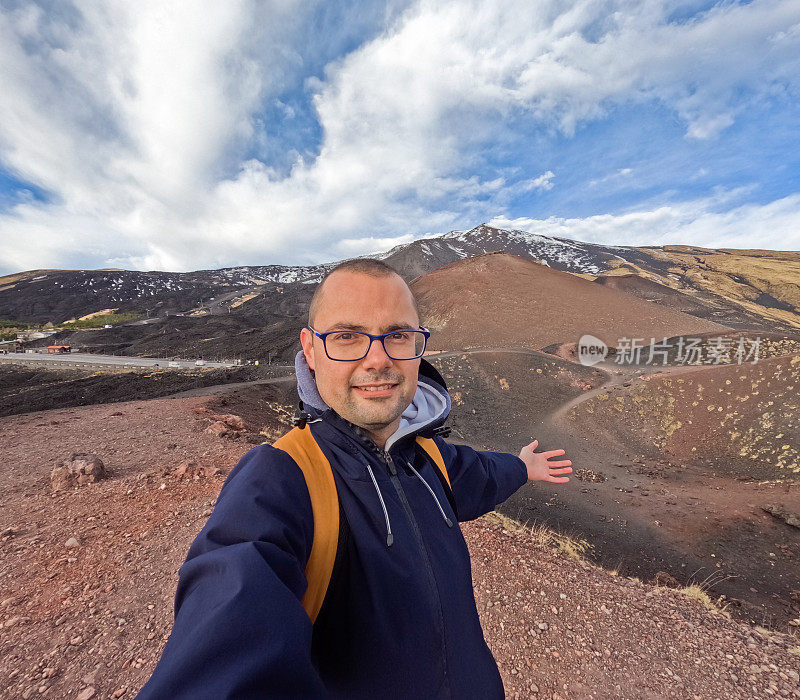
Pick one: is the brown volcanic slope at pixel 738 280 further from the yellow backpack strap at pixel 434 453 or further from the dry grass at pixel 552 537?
the yellow backpack strap at pixel 434 453

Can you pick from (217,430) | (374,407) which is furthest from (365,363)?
(217,430)

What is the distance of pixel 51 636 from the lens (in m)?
3.23

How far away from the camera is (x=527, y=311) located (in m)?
29.8

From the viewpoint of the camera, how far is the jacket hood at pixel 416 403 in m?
1.68

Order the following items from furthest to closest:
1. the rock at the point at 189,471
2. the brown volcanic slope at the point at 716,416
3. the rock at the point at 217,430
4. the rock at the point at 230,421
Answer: the brown volcanic slope at the point at 716,416, the rock at the point at 230,421, the rock at the point at 217,430, the rock at the point at 189,471

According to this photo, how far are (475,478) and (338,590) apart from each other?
1.21 m

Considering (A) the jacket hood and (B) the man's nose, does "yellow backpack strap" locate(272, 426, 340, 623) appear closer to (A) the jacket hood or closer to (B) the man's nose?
(A) the jacket hood

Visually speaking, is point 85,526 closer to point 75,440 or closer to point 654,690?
point 75,440

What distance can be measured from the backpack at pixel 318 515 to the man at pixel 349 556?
0.03 metres

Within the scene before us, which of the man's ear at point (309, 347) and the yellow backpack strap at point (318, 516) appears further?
the man's ear at point (309, 347)

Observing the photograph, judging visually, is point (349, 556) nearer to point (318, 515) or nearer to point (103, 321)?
point (318, 515)

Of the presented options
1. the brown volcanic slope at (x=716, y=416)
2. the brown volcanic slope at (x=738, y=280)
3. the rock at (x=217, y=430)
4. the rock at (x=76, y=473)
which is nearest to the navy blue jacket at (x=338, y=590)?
the rock at (x=76, y=473)

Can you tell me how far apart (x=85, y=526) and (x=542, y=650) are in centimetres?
637

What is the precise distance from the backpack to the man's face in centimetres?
25
